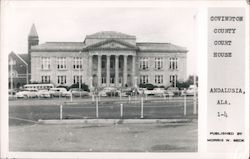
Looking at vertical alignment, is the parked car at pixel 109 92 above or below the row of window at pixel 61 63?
below

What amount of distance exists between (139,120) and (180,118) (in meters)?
0.13

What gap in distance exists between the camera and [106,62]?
209 centimetres

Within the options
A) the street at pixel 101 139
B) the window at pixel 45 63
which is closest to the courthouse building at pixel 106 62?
the window at pixel 45 63

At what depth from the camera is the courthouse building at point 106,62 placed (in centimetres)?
203

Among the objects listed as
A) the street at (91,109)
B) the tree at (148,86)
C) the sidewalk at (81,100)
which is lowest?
the street at (91,109)

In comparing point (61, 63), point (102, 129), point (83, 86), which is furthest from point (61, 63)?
point (102, 129)

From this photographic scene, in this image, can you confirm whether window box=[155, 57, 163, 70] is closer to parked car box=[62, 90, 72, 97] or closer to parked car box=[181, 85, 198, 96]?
parked car box=[181, 85, 198, 96]

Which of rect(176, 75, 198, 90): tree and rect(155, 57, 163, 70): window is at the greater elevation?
rect(155, 57, 163, 70): window

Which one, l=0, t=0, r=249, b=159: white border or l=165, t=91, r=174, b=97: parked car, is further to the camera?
l=165, t=91, r=174, b=97: parked car

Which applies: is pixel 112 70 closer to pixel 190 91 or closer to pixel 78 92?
pixel 78 92

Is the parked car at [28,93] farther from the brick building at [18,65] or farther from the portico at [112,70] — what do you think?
the portico at [112,70]

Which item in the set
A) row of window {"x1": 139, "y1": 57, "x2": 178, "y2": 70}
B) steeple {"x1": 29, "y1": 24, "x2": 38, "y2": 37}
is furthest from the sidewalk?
steeple {"x1": 29, "y1": 24, "x2": 38, "y2": 37}

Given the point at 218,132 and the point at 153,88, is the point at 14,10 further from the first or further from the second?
the point at 218,132

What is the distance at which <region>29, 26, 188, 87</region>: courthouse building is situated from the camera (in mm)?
2029
